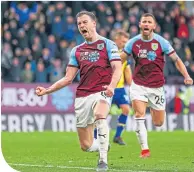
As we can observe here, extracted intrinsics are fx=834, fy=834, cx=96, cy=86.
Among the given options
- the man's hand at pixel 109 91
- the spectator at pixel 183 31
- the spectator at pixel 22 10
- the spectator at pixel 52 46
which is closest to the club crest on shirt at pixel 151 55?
the man's hand at pixel 109 91

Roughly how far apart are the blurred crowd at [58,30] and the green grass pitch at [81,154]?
4.72 meters

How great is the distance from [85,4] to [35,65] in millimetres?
4037

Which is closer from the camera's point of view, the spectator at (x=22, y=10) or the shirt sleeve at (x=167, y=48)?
the shirt sleeve at (x=167, y=48)

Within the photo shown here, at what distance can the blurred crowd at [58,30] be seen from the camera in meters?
26.8

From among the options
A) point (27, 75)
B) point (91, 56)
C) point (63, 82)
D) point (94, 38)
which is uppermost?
point (94, 38)

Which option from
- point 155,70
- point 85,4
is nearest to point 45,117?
point 85,4

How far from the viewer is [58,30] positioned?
29219 mm

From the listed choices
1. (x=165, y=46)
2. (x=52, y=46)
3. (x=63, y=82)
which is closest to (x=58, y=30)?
(x=52, y=46)

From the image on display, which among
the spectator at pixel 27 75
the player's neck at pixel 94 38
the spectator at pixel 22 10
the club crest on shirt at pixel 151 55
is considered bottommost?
the spectator at pixel 27 75

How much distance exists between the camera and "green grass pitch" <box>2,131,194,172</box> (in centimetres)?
1212

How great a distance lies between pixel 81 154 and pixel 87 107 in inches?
136

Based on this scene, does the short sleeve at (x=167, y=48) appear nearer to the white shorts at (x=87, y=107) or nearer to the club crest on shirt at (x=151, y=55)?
the club crest on shirt at (x=151, y=55)

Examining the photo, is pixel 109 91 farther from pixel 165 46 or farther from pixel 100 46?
pixel 165 46

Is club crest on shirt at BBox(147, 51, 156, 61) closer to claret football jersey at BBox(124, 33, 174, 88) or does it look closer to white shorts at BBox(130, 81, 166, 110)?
claret football jersey at BBox(124, 33, 174, 88)
